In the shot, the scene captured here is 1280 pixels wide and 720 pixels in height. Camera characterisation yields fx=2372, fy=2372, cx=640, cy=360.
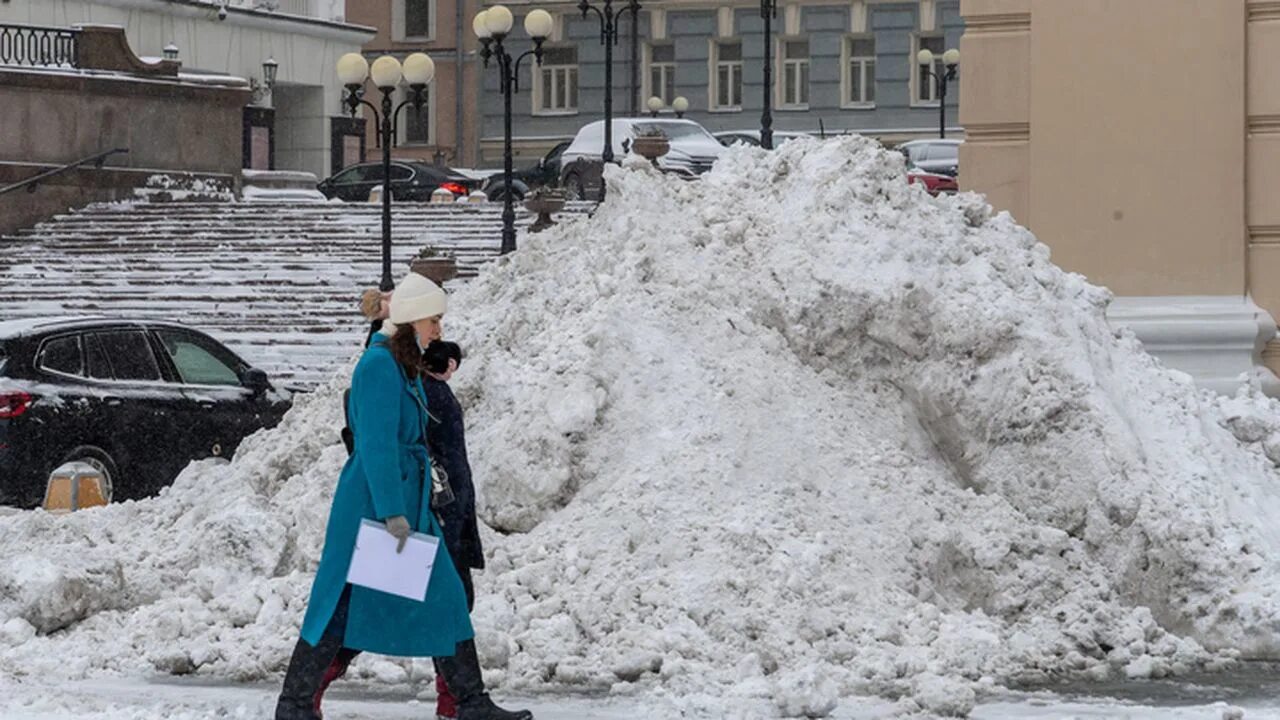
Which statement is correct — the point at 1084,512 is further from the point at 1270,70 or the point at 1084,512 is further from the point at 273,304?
the point at 273,304

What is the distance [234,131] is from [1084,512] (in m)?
23.2

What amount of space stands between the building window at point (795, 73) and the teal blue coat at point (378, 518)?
48.9 meters

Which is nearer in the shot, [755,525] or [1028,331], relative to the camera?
[755,525]

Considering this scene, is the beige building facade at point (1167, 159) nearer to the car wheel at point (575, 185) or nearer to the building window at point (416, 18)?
the car wheel at point (575, 185)

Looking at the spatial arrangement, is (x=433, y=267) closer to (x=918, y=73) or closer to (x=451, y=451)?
(x=451, y=451)

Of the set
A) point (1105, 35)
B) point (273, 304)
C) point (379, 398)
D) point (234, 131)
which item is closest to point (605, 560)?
point (379, 398)

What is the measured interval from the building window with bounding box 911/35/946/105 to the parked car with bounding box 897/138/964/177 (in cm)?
1296

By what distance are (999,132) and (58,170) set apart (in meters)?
17.8

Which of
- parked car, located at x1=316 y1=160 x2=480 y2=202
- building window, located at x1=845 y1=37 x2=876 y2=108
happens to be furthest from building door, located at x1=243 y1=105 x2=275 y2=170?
building window, located at x1=845 y1=37 x2=876 y2=108

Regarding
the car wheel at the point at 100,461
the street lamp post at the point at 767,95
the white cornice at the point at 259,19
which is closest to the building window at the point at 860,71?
the white cornice at the point at 259,19

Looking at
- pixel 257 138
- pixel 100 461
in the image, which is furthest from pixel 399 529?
pixel 257 138

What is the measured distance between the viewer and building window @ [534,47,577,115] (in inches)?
2266

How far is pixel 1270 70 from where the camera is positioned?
1395 centimetres

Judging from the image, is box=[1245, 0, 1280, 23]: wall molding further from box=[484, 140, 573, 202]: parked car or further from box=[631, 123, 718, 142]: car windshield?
box=[484, 140, 573, 202]: parked car
